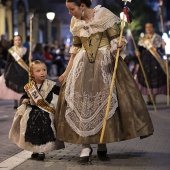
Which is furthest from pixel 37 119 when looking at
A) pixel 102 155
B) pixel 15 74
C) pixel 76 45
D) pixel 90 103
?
pixel 15 74

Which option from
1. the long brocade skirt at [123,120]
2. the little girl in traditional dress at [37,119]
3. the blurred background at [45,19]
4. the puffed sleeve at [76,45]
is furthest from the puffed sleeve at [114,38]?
the blurred background at [45,19]

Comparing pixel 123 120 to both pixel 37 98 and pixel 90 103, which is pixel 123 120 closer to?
pixel 90 103

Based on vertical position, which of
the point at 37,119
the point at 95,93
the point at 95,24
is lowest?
the point at 37,119

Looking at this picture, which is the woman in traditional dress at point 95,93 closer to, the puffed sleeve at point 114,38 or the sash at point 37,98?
the puffed sleeve at point 114,38

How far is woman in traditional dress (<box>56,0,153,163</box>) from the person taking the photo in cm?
825

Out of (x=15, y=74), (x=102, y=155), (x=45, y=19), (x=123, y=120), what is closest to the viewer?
(x=123, y=120)

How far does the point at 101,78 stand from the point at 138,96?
0.44 m

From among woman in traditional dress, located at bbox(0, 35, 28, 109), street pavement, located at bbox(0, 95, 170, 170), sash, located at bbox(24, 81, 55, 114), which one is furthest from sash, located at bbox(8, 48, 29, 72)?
sash, located at bbox(24, 81, 55, 114)

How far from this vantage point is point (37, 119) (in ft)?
28.2

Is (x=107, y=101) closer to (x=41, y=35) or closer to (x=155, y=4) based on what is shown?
(x=41, y=35)

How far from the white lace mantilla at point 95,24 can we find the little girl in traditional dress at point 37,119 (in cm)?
59

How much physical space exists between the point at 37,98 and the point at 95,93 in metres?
0.68

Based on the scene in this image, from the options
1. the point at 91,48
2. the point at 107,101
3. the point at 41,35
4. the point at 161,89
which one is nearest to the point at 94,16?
the point at 91,48

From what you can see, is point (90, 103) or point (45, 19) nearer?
point (90, 103)
